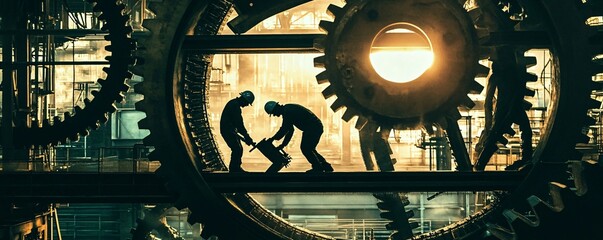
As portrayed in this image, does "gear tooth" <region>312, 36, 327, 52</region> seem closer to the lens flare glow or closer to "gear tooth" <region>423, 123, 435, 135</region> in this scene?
the lens flare glow

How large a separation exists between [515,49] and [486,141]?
2.81 ft

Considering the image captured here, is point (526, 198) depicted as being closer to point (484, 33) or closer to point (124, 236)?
point (484, 33)

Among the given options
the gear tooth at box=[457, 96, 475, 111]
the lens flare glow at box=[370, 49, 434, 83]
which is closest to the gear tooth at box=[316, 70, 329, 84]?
the lens flare glow at box=[370, 49, 434, 83]

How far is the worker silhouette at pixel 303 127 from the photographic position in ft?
27.7

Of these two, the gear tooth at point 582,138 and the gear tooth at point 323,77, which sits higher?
the gear tooth at point 323,77

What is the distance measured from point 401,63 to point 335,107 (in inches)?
67.7

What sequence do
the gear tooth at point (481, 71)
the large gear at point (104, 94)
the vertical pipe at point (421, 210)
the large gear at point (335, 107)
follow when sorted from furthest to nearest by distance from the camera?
the vertical pipe at point (421, 210), the large gear at point (104, 94), the gear tooth at point (481, 71), the large gear at point (335, 107)

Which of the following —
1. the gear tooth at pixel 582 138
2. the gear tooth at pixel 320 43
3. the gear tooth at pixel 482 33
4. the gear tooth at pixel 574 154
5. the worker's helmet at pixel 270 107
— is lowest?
the gear tooth at pixel 574 154

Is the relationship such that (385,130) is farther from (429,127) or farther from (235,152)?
(235,152)

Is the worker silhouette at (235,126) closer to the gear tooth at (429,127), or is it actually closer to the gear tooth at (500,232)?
the gear tooth at (429,127)

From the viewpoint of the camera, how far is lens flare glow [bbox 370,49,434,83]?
8914mm

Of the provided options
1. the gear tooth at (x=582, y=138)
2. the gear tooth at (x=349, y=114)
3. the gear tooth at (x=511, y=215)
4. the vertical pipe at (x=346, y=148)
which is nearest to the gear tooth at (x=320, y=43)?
the gear tooth at (x=349, y=114)

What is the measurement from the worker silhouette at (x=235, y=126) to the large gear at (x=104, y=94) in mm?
945

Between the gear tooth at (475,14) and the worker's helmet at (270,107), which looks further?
the worker's helmet at (270,107)
